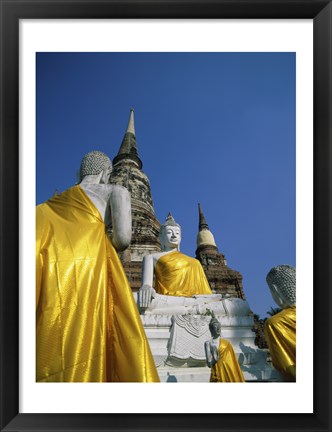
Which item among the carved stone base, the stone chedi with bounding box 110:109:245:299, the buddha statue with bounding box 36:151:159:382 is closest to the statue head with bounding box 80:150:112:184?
the buddha statue with bounding box 36:151:159:382

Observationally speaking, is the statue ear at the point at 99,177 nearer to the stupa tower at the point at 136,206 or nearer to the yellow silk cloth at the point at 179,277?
the yellow silk cloth at the point at 179,277

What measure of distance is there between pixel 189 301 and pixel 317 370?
5.45ft

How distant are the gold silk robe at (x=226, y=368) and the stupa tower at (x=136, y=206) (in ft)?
31.6

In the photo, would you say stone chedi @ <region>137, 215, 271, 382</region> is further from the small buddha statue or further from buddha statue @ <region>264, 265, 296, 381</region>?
buddha statue @ <region>264, 265, 296, 381</region>

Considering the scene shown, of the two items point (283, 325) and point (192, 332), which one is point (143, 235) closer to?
point (192, 332)

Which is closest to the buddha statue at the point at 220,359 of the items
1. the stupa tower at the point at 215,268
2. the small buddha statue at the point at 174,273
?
the small buddha statue at the point at 174,273

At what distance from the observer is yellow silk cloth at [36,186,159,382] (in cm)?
329

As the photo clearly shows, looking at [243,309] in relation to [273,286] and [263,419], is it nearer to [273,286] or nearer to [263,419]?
[273,286]

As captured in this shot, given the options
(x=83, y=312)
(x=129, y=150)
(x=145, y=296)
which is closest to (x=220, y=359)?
(x=145, y=296)

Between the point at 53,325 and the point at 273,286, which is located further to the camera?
the point at 273,286

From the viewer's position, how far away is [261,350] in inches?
174

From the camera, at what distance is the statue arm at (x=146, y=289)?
4715 mm

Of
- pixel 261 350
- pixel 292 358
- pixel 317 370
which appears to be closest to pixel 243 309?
pixel 261 350

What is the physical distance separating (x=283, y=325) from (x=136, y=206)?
15.7 metres
